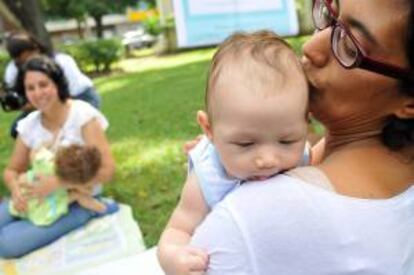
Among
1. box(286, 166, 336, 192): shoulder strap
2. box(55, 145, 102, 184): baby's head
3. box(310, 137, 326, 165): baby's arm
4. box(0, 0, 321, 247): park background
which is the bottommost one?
box(0, 0, 321, 247): park background

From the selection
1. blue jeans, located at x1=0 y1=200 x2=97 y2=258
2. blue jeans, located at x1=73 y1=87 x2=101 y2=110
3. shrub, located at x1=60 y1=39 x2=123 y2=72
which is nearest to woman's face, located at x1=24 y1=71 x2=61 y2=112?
blue jeans, located at x1=0 y1=200 x2=97 y2=258

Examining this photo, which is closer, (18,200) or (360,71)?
(360,71)

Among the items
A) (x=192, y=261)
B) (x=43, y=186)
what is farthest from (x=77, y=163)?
(x=192, y=261)

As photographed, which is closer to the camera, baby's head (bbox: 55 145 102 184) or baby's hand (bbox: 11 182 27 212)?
baby's head (bbox: 55 145 102 184)

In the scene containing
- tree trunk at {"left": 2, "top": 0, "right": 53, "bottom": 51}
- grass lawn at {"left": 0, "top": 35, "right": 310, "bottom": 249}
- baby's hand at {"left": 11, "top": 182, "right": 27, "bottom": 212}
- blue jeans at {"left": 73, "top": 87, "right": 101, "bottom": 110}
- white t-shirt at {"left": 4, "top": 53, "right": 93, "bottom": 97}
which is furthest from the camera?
tree trunk at {"left": 2, "top": 0, "right": 53, "bottom": 51}

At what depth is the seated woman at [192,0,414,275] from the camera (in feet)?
3.91

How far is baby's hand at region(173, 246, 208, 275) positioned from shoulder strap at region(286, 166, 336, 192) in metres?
0.24

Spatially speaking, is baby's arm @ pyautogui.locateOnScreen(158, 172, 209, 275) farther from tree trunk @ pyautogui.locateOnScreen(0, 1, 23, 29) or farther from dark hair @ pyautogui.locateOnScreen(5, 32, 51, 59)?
tree trunk @ pyautogui.locateOnScreen(0, 1, 23, 29)

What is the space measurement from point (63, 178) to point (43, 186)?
14 cm

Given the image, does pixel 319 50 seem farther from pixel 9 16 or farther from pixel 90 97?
pixel 9 16

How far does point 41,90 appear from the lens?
413 cm

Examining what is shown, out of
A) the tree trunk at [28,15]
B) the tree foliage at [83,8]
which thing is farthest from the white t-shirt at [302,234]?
the tree foliage at [83,8]

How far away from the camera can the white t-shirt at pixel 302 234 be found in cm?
119

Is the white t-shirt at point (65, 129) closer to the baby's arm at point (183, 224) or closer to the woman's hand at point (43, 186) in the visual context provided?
the woman's hand at point (43, 186)
